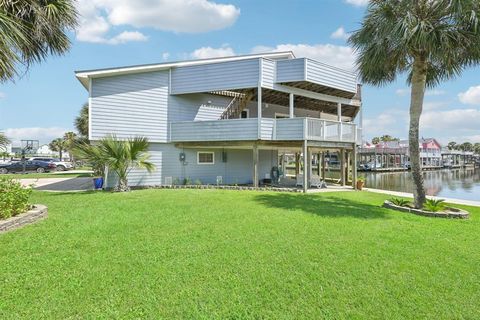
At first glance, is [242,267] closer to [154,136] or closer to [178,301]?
[178,301]

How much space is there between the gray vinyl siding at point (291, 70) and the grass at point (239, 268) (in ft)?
29.4

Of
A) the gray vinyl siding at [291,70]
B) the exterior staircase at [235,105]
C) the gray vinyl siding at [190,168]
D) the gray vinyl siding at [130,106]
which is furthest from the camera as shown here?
the exterior staircase at [235,105]

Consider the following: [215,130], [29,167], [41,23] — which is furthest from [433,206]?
[29,167]

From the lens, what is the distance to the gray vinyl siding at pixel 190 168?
621 inches

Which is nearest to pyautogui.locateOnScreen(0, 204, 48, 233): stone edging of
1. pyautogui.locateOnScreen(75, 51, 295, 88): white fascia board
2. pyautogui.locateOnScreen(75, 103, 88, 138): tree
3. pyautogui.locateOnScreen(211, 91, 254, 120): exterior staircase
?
pyautogui.locateOnScreen(75, 51, 295, 88): white fascia board

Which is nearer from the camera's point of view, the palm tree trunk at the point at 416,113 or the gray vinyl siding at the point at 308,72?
the palm tree trunk at the point at 416,113

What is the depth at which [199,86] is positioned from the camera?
52.2 feet

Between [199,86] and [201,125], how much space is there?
208 cm

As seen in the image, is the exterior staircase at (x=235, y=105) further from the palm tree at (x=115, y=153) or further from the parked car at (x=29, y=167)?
the parked car at (x=29, y=167)

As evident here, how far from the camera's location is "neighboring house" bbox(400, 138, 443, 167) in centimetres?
6719

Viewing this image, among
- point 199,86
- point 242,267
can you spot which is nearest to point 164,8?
point 199,86

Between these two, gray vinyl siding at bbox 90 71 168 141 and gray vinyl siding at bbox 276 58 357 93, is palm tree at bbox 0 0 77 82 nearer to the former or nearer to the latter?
gray vinyl siding at bbox 90 71 168 141

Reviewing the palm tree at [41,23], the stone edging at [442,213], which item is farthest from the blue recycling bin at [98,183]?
the stone edging at [442,213]

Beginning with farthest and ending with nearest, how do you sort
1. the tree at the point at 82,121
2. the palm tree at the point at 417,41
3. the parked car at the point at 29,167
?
the tree at the point at 82,121
the parked car at the point at 29,167
the palm tree at the point at 417,41
